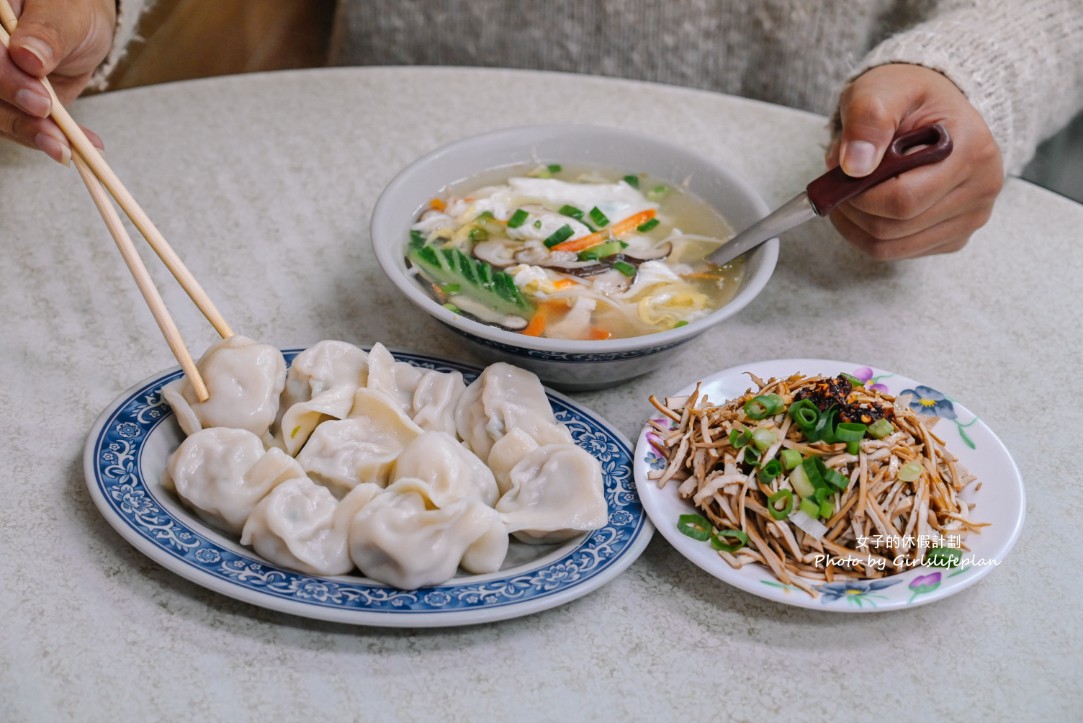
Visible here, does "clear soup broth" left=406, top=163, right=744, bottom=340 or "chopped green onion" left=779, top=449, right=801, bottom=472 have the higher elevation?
"chopped green onion" left=779, top=449, right=801, bottom=472

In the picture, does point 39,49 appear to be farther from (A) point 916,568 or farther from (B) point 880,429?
(A) point 916,568

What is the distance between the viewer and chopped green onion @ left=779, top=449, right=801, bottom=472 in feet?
4.58

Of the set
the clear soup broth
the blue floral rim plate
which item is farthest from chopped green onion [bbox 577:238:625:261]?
the blue floral rim plate

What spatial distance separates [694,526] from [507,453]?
0.30m

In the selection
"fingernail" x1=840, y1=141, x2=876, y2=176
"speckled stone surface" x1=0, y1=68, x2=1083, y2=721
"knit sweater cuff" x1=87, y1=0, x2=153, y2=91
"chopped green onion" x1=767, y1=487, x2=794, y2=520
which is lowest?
"speckled stone surface" x1=0, y1=68, x2=1083, y2=721

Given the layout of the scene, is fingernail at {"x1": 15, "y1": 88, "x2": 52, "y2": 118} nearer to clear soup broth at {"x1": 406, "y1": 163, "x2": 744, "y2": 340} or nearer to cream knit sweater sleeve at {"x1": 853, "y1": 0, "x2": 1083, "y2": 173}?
clear soup broth at {"x1": 406, "y1": 163, "x2": 744, "y2": 340}

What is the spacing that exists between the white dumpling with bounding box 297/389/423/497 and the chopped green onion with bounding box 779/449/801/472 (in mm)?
563

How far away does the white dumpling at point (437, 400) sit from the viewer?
156 cm

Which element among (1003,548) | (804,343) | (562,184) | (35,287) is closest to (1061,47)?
(804,343)

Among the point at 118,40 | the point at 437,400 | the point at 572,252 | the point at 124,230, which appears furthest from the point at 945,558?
the point at 118,40

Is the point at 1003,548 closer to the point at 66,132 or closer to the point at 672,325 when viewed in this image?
the point at 672,325

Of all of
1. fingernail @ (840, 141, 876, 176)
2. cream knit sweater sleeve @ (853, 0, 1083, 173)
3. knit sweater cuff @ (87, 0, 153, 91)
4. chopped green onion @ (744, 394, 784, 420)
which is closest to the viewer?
chopped green onion @ (744, 394, 784, 420)

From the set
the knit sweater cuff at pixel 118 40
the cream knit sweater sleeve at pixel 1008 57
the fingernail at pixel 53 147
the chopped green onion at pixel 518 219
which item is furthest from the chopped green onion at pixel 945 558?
the knit sweater cuff at pixel 118 40

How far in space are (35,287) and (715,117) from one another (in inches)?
70.3
